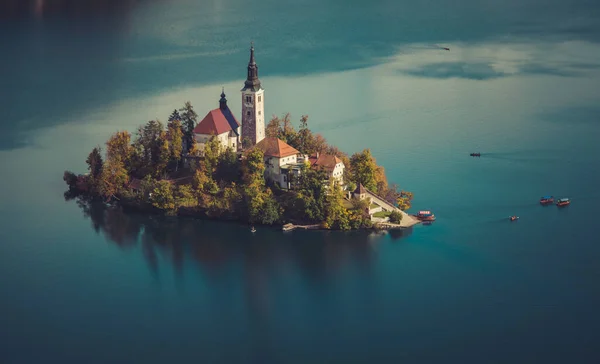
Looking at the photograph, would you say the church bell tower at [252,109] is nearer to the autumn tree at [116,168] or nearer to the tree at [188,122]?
the tree at [188,122]

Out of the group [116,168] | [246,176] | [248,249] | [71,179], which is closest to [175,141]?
[116,168]

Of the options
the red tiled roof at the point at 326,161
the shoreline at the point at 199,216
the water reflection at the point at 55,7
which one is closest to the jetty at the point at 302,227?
the shoreline at the point at 199,216

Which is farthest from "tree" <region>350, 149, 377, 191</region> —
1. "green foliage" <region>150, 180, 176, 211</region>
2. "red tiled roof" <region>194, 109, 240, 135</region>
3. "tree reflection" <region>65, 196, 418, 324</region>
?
"green foliage" <region>150, 180, 176, 211</region>

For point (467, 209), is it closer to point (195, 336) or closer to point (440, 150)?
point (440, 150)

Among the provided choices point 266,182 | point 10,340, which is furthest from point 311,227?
point 10,340

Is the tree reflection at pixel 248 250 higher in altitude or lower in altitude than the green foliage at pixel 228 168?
lower

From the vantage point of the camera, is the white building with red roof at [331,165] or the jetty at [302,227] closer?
the jetty at [302,227]
